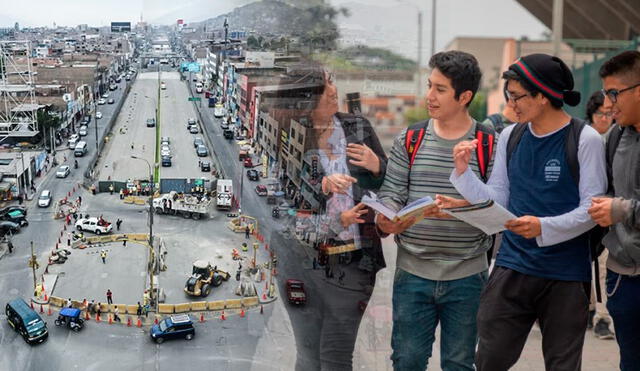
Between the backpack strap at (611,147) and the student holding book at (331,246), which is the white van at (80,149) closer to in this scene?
the student holding book at (331,246)

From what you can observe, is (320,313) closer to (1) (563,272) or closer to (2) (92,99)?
(1) (563,272)

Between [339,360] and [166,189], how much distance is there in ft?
4.39

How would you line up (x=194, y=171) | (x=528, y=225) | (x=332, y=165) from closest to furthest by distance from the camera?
(x=528, y=225), (x=332, y=165), (x=194, y=171)

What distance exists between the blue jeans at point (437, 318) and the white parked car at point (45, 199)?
285cm

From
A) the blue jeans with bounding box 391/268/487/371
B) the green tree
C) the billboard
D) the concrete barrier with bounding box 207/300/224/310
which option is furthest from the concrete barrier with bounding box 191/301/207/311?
the green tree

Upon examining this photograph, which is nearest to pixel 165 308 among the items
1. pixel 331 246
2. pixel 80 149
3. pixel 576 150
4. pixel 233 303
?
pixel 233 303

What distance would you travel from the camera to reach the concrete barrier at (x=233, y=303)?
2592 millimetres

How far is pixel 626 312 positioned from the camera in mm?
1391

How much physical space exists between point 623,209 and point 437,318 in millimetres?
537

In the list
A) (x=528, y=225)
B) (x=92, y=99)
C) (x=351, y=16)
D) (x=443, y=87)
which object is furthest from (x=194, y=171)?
(x=528, y=225)

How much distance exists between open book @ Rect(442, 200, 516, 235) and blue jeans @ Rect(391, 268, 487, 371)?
8.4 inches

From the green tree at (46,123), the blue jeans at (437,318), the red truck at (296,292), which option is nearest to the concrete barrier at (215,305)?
the red truck at (296,292)

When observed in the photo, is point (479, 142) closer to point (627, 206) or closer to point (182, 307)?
point (627, 206)

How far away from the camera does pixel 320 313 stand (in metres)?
2.22
